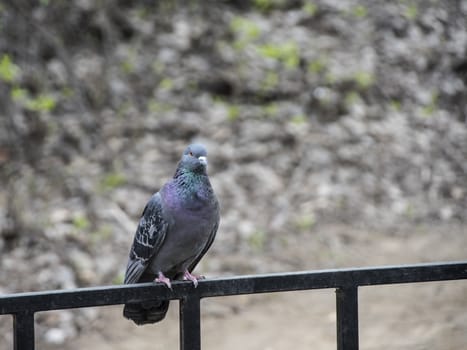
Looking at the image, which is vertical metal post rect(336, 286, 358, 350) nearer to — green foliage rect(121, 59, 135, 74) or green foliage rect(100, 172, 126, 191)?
green foliage rect(100, 172, 126, 191)

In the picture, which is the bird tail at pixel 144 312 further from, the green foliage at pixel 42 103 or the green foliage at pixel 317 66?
the green foliage at pixel 317 66

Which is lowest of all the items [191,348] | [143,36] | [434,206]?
[191,348]

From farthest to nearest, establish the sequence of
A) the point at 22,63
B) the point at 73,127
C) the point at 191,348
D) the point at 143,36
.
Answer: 1. the point at 143,36
2. the point at 73,127
3. the point at 22,63
4. the point at 191,348

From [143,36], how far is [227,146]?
75.1 inches

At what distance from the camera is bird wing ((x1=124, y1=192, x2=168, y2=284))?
9.43 feet

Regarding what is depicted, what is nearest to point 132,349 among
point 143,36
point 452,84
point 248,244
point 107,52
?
point 248,244

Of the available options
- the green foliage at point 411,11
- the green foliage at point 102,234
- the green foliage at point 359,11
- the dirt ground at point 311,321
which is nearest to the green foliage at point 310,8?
the green foliage at point 359,11

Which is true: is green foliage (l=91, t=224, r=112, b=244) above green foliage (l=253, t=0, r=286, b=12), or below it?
below

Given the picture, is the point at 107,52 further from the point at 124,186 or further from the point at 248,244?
the point at 248,244

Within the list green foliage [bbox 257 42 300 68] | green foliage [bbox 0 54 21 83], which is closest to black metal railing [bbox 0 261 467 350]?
green foliage [bbox 0 54 21 83]

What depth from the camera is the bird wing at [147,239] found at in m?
2.87

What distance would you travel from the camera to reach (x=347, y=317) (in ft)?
5.97

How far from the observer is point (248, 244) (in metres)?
5.79

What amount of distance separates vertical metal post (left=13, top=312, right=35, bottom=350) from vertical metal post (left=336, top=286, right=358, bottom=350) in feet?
2.53
